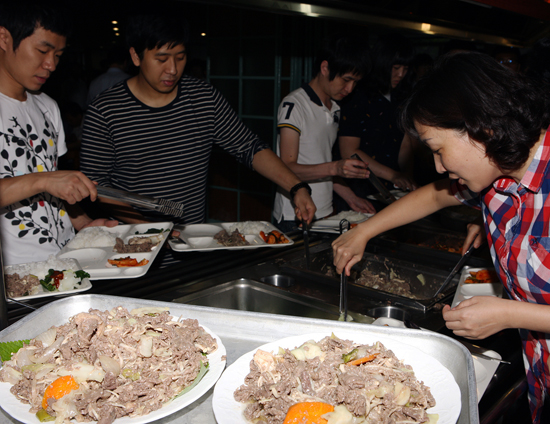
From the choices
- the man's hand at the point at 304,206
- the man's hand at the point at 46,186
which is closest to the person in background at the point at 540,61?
the man's hand at the point at 304,206

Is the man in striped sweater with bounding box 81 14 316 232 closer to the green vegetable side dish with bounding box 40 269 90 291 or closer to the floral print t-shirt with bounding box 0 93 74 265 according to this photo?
the floral print t-shirt with bounding box 0 93 74 265

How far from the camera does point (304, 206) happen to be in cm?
229

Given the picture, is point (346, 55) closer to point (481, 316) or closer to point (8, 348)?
point (481, 316)

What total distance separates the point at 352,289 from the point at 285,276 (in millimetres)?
284

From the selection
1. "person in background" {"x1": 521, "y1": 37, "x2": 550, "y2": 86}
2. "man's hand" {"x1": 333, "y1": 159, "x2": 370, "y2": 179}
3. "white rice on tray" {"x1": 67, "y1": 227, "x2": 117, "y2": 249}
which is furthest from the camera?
"man's hand" {"x1": 333, "y1": 159, "x2": 370, "y2": 179}

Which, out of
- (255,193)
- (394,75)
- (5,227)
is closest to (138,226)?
(5,227)

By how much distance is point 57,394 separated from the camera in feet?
2.61

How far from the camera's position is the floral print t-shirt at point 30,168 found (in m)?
1.75

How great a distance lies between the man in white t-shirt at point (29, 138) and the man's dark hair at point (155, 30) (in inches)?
13.1

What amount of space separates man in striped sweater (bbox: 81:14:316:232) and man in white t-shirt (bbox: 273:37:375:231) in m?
0.35

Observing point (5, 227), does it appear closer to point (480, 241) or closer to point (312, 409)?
point (312, 409)

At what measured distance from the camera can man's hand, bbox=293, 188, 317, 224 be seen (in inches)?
89.7

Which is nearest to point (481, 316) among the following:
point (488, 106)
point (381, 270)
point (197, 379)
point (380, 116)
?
point (488, 106)

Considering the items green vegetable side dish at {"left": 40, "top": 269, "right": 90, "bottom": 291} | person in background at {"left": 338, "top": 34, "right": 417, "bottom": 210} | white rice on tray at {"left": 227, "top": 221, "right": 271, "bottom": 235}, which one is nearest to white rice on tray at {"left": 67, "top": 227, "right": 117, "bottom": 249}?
green vegetable side dish at {"left": 40, "top": 269, "right": 90, "bottom": 291}
